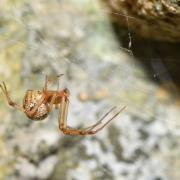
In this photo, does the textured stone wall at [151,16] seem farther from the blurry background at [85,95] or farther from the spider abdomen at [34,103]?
the spider abdomen at [34,103]

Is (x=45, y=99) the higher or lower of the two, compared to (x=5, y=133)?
higher

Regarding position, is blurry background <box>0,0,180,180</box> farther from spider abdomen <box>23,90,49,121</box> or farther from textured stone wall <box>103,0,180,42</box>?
spider abdomen <box>23,90,49,121</box>

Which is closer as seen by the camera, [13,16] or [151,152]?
[151,152]

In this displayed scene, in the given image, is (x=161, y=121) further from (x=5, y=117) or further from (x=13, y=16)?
(x=13, y=16)

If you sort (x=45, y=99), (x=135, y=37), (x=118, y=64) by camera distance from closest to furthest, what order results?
(x=45, y=99) → (x=135, y=37) → (x=118, y=64)

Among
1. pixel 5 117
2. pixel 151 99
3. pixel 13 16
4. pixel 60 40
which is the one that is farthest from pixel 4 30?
pixel 151 99

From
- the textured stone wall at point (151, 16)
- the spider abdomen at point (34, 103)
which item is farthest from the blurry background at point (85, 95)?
the spider abdomen at point (34, 103)

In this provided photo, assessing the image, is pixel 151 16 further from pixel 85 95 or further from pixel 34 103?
pixel 85 95

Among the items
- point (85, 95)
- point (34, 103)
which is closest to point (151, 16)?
point (34, 103)

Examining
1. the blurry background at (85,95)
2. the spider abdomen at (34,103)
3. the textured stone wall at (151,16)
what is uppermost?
the textured stone wall at (151,16)
